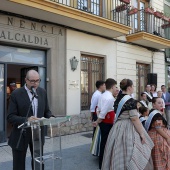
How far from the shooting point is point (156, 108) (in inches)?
165

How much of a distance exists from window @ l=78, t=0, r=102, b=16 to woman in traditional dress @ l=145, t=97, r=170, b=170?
234 inches

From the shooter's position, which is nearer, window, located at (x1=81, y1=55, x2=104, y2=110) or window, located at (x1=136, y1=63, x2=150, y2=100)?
window, located at (x1=81, y1=55, x2=104, y2=110)

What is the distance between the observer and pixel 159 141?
3840 mm

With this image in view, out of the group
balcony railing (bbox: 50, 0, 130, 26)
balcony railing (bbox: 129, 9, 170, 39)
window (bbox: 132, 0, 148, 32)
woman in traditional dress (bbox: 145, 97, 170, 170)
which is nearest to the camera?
woman in traditional dress (bbox: 145, 97, 170, 170)

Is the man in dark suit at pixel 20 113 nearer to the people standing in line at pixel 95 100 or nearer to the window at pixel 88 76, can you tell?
the people standing in line at pixel 95 100

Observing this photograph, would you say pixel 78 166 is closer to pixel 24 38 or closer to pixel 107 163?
pixel 107 163

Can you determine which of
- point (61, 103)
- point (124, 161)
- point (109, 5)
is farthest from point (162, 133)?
point (109, 5)

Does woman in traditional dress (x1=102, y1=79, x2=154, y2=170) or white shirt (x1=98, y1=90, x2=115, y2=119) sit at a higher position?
white shirt (x1=98, y1=90, x2=115, y2=119)

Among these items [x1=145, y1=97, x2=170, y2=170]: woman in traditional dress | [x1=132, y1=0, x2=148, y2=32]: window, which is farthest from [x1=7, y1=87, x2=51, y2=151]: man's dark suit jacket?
[x1=132, y1=0, x2=148, y2=32]: window

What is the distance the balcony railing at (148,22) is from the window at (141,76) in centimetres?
169

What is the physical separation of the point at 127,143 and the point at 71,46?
5.20m

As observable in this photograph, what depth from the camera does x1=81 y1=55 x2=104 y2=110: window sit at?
8.64 meters

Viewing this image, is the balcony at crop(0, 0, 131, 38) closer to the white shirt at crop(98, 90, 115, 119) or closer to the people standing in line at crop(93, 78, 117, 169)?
the people standing in line at crop(93, 78, 117, 169)

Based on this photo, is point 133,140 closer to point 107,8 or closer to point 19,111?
point 19,111
